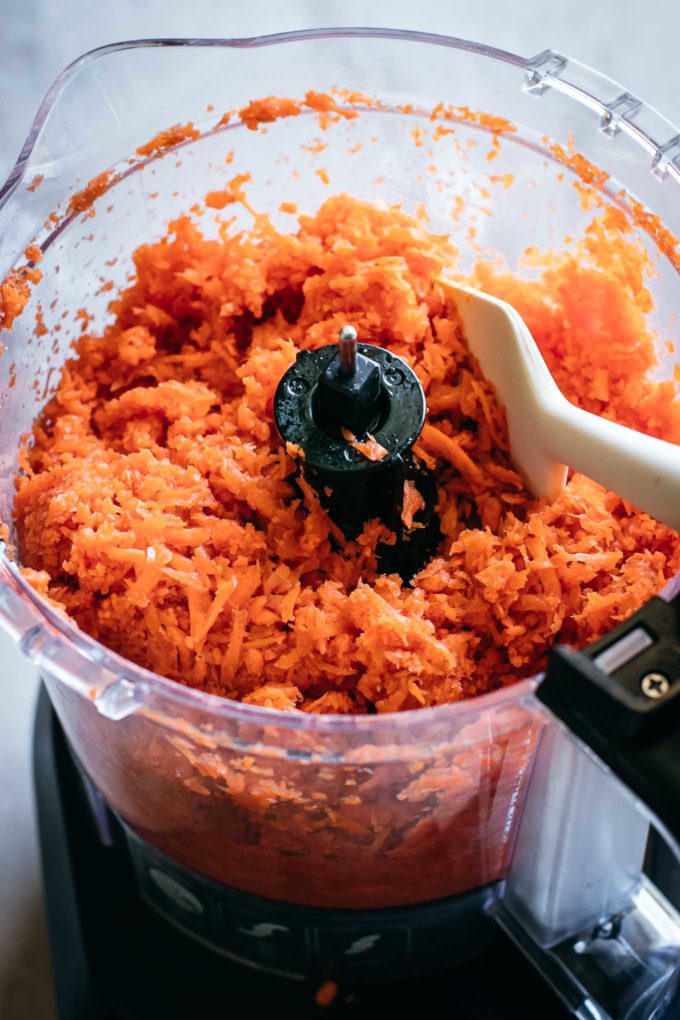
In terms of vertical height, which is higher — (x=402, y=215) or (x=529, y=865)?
(x=402, y=215)

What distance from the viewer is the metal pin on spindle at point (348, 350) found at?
57cm

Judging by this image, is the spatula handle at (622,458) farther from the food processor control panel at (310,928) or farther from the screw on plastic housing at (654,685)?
the food processor control panel at (310,928)

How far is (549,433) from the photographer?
632 mm

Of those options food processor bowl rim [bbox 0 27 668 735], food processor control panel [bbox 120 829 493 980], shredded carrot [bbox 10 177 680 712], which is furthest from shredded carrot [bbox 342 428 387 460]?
food processor control panel [bbox 120 829 493 980]

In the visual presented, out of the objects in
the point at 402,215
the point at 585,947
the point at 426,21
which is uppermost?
the point at 426,21

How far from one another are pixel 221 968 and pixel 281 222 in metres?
0.58

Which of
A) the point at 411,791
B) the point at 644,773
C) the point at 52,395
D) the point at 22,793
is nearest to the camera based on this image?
the point at 644,773

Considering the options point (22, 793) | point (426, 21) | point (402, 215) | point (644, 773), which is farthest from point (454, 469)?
point (426, 21)

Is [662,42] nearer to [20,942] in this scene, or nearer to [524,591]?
[524,591]

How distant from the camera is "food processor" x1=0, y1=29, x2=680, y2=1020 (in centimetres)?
52

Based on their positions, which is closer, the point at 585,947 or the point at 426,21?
the point at 585,947

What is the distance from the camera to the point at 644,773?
15.9 inches

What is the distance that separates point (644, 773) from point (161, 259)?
0.54m

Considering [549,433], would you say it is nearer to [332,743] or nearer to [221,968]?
[332,743]
